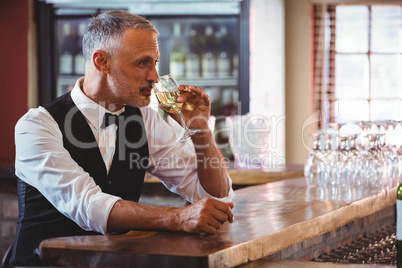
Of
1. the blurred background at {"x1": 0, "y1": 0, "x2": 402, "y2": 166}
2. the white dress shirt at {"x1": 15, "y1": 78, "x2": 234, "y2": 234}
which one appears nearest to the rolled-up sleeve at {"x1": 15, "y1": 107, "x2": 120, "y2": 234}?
the white dress shirt at {"x1": 15, "y1": 78, "x2": 234, "y2": 234}

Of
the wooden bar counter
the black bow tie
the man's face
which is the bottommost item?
the wooden bar counter

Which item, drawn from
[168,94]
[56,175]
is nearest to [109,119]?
[168,94]

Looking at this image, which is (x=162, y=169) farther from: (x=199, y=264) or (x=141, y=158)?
(x=199, y=264)

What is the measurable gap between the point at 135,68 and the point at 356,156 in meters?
1.07

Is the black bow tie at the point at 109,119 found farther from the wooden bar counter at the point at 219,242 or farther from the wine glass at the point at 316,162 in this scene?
the wine glass at the point at 316,162

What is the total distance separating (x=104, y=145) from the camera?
227 cm

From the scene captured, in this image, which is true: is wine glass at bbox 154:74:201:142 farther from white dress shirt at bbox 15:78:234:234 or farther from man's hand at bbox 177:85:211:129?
white dress shirt at bbox 15:78:234:234

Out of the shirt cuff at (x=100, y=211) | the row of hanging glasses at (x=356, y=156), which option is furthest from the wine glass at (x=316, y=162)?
the shirt cuff at (x=100, y=211)

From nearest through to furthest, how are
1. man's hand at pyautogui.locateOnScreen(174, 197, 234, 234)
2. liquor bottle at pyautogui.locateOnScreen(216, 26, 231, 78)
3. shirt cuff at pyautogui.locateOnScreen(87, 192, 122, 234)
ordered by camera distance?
1. man's hand at pyautogui.locateOnScreen(174, 197, 234, 234)
2. shirt cuff at pyautogui.locateOnScreen(87, 192, 122, 234)
3. liquor bottle at pyautogui.locateOnScreen(216, 26, 231, 78)

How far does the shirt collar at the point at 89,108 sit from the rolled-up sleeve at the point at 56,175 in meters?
0.16

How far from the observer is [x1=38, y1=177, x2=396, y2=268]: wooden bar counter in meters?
1.38

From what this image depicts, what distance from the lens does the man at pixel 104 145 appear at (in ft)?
6.22

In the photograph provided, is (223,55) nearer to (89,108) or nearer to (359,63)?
(359,63)

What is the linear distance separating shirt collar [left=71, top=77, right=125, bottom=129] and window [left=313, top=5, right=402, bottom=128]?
156 inches
